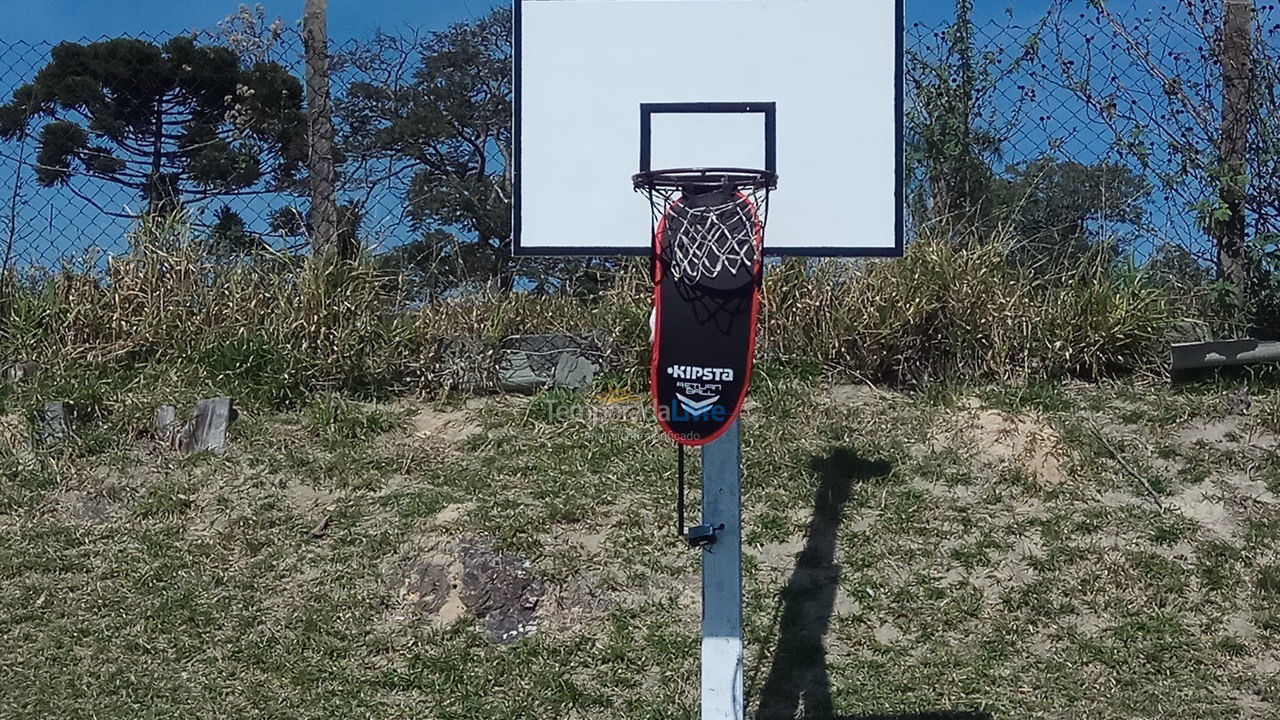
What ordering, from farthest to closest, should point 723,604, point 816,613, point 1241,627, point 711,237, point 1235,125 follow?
point 1235,125, point 816,613, point 1241,627, point 723,604, point 711,237

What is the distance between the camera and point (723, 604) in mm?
4312

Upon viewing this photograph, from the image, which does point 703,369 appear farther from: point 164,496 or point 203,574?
point 164,496

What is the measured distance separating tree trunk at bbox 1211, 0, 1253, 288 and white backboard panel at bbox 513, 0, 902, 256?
306 centimetres

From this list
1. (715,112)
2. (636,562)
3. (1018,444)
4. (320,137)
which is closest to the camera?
(715,112)

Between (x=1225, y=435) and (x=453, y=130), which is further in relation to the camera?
(x=453, y=130)

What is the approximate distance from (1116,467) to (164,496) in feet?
14.6

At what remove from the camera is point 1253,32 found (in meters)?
6.99

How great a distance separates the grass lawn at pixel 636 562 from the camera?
5020 millimetres

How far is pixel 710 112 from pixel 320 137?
11.1 feet

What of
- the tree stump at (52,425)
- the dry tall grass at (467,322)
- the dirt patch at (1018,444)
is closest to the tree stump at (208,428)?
the dry tall grass at (467,322)

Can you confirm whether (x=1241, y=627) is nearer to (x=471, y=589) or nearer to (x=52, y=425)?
(x=471, y=589)

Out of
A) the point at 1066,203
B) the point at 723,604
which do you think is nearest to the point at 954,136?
the point at 1066,203

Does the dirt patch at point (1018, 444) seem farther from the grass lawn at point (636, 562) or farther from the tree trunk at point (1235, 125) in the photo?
the tree trunk at point (1235, 125)

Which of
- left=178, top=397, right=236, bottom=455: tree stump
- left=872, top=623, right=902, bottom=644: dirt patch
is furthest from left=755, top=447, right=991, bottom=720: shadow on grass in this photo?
left=178, top=397, right=236, bottom=455: tree stump
